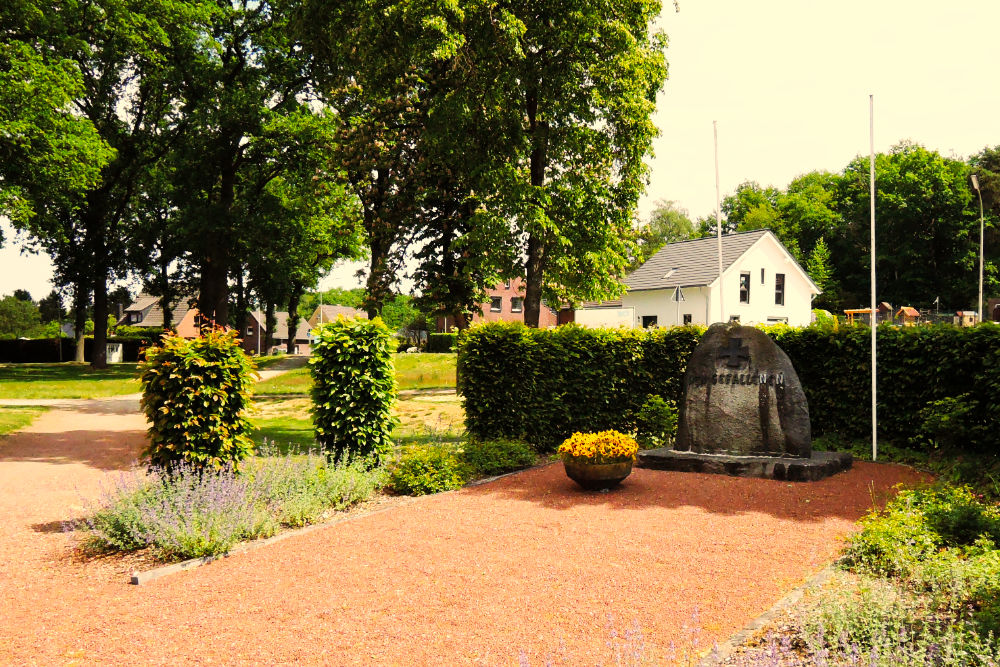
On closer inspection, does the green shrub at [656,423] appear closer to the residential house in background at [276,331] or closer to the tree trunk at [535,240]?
the tree trunk at [535,240]

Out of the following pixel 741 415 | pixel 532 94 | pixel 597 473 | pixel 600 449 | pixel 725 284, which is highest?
pixel 532 94

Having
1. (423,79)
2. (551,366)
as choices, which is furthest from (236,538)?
(423,79)

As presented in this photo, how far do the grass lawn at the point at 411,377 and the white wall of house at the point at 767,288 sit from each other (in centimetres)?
1579

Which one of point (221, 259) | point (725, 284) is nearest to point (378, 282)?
point (221, 259)

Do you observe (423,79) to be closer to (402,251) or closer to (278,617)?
(402,251)

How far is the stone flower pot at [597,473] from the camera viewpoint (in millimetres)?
9430

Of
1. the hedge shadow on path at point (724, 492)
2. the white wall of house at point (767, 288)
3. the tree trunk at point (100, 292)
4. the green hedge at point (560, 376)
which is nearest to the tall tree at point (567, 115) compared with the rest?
the green hedge at point (560, 376)

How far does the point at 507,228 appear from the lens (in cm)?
1639

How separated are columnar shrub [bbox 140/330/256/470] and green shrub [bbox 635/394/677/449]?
789 cm

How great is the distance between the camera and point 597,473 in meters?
9.42

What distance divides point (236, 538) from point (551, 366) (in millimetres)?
→ 7505

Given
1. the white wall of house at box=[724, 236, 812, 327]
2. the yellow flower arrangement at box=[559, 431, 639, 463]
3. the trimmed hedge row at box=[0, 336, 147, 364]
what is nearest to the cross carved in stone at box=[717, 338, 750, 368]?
the yellow flower arrangement at box=[559, 431, 639, 463]

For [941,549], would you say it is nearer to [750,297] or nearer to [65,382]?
[65,382]

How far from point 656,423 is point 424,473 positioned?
5565 millimetres
